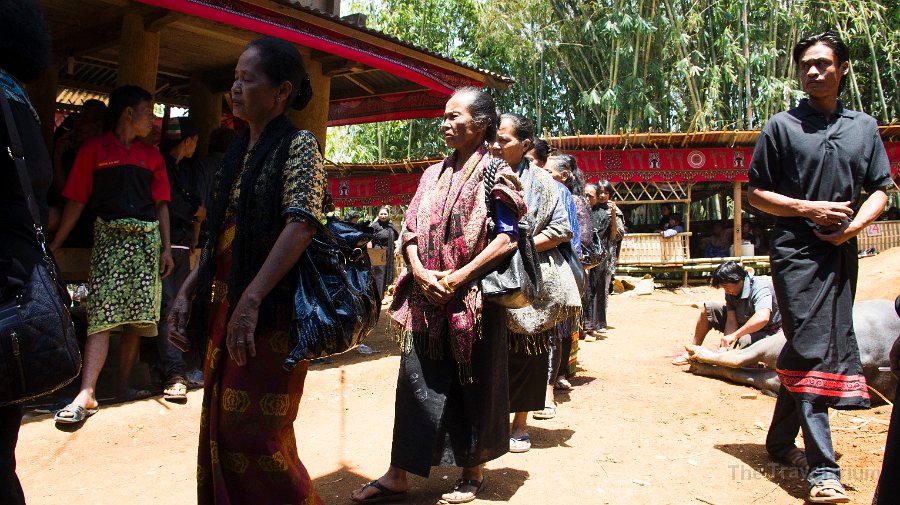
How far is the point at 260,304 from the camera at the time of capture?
240 centimetres

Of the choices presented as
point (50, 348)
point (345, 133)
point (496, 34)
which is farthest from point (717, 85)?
point (50, 348)

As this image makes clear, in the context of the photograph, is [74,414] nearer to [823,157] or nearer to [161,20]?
[161,20]

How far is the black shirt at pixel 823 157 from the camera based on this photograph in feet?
11.7

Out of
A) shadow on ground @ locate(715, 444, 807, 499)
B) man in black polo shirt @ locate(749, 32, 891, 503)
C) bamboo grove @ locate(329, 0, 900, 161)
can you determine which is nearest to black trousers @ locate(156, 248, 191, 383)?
shadow on ground @ locate(715, 444, 807, 499)

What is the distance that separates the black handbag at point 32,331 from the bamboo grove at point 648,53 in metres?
18.2

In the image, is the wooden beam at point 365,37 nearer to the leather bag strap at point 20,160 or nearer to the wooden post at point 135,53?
the wooden post at point 135,53

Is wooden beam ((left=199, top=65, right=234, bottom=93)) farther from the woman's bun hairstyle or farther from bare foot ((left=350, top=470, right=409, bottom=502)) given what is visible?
bare foot ((left=350, top=470, right=409, bottom=502))

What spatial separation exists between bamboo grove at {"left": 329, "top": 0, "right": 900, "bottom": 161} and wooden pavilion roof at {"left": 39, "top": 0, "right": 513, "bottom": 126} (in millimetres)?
11572

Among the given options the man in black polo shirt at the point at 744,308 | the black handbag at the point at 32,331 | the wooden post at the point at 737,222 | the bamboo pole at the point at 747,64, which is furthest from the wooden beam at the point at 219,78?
the bamboo pole at the point at 747,64

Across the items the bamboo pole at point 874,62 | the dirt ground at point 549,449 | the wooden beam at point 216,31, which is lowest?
the dirt ground at point 549,449

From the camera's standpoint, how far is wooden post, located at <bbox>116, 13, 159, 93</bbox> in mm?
5875

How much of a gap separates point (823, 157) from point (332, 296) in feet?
8.39

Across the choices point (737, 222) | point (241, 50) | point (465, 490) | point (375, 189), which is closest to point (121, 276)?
point (465, 490)

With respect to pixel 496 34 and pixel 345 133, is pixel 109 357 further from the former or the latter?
pixel 345 133
